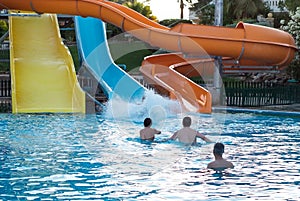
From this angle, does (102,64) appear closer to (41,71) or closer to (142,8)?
(41,71)

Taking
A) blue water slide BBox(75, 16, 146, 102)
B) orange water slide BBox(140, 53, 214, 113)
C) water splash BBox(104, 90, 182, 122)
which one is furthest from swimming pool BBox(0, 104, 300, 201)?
blue water slide BBox(75, 16, 146, 102)

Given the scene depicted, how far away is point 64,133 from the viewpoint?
1480cm

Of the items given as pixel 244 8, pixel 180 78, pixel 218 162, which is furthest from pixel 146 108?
pixel 244 8

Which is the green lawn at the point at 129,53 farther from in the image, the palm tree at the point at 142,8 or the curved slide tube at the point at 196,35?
the curved slide tube at the point at 196,35

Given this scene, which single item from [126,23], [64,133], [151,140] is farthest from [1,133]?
[126,23]

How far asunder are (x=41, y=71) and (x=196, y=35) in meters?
5.47

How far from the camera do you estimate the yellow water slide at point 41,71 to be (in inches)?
756

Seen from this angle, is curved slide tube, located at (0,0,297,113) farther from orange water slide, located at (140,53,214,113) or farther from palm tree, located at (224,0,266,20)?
palm tree, located at (224,0,266,20)

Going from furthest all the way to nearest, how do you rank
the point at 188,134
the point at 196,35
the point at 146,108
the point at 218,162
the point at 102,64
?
1. the point at 102,64
2. the point at 146,108
3. the point at 196,35
4. the point at 188,134
5. the point at 218,162

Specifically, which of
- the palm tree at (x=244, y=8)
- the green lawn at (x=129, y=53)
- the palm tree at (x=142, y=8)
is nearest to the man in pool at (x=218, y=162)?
the green lawn at (x=129, y=53)

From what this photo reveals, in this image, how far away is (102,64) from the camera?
867 inches

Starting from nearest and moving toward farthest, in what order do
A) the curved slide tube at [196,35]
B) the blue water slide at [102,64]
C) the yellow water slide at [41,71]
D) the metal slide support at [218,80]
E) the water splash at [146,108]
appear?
the curved slide tube at [196,35]
the water splash at [146,108]
the yellow water slide at [41,71]
the blue water slide at [102,64]
the metal slide support at [218,80]

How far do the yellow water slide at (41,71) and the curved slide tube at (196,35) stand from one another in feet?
7.49

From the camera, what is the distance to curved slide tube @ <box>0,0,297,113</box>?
1833cm
